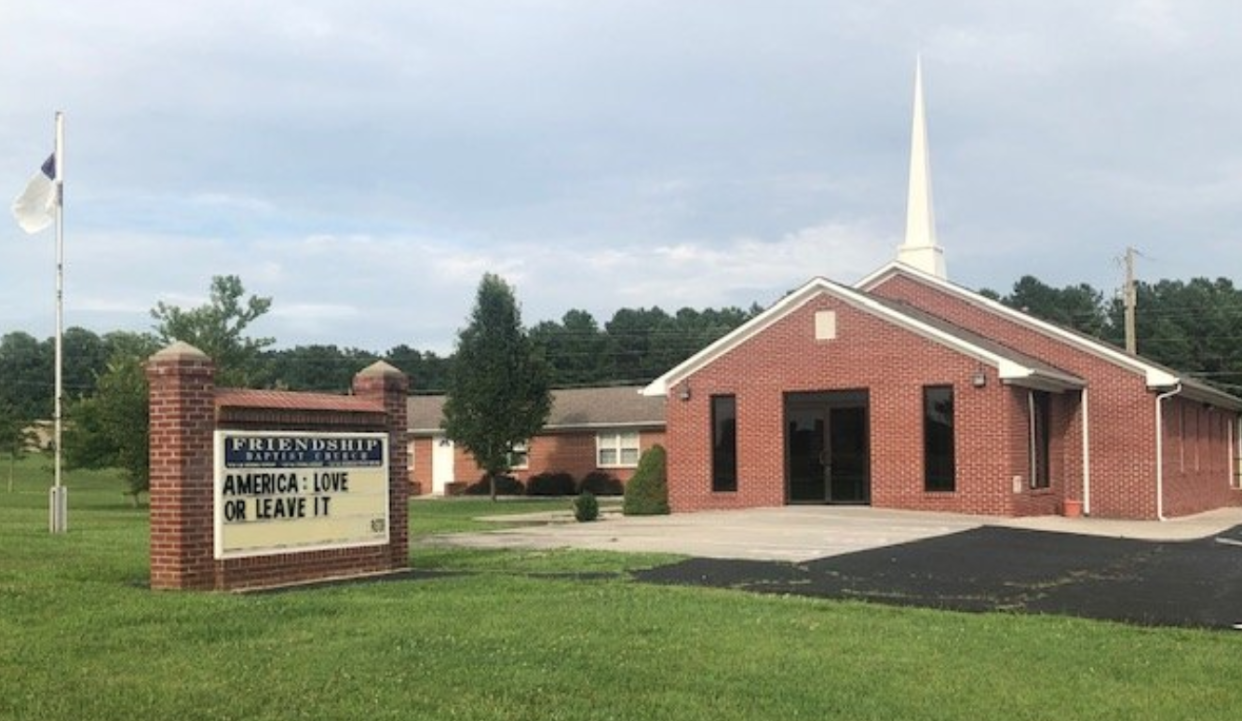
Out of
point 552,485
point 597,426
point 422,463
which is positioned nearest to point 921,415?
point 597,426

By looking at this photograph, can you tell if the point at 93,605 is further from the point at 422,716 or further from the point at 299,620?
the point at 422,716

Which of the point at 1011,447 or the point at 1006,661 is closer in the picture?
the point at 1006,661

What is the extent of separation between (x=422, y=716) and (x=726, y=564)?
8.27 meters

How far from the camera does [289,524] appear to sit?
12.5 meters

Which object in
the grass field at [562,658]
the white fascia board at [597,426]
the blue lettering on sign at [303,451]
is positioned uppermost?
the white fascia board at [597,426]

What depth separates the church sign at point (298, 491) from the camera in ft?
39.0

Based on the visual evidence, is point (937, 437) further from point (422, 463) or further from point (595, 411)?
point (422, 463)

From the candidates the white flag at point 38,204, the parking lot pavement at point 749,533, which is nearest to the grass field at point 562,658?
the parking lot pavement at point 749,533

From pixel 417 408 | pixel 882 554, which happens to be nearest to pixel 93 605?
pixel 882 554

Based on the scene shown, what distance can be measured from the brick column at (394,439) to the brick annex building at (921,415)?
14.2 metres

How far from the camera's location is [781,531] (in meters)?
20.0

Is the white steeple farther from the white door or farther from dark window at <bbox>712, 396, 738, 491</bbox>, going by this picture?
the white door

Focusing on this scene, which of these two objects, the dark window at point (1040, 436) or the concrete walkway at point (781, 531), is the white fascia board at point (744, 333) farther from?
the dark window at point (1040, 436)

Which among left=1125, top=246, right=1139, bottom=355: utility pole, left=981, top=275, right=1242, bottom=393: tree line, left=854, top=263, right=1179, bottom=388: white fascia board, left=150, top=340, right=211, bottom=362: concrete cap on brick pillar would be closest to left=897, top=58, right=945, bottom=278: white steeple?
left=854, top=263, right=1179, bottom=388: white fascia board
